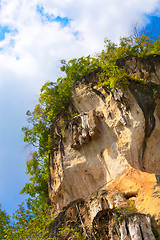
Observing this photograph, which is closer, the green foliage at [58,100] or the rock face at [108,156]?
the rock face at [108,156]

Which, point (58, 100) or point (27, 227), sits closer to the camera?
point (27, 227)

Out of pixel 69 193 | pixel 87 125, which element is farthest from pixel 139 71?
pixel 69 193

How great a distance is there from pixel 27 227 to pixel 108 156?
6.11 metres

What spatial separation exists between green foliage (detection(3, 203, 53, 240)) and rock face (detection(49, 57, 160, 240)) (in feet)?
1.94

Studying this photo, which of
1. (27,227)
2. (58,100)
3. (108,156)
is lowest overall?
(27,227)

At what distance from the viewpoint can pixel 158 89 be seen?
16219 millimetres

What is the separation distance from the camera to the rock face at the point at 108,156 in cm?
1266

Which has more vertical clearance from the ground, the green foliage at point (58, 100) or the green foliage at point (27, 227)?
the green foliage at point (58, 100)

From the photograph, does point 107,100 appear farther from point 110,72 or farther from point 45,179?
point 45,179

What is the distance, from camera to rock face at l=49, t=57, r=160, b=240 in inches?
499

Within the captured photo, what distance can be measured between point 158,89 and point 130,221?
8.82 meters

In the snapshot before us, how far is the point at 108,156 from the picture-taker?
16328mm

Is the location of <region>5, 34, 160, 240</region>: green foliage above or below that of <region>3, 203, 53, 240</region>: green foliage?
above

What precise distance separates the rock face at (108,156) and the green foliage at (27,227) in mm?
592
